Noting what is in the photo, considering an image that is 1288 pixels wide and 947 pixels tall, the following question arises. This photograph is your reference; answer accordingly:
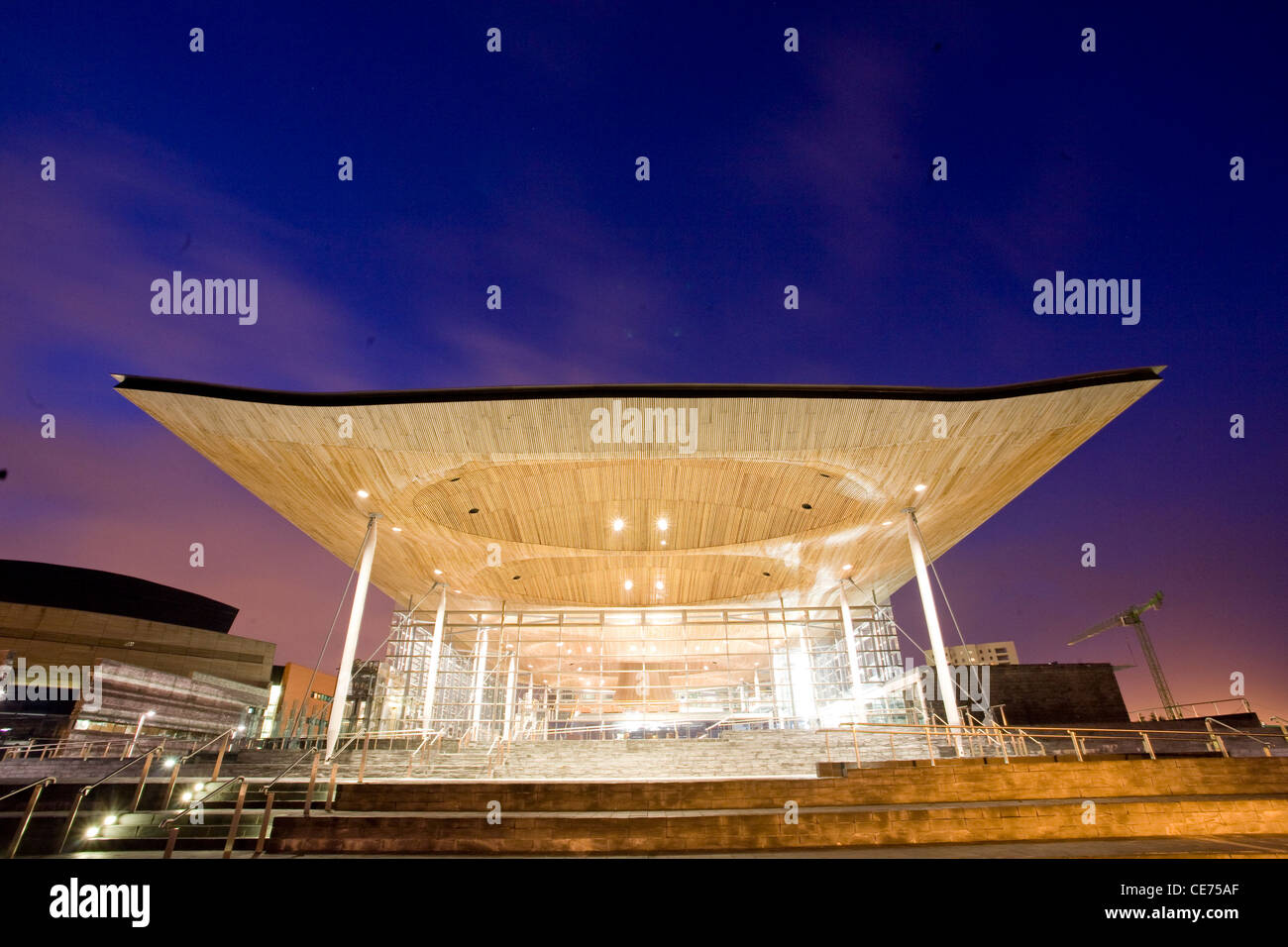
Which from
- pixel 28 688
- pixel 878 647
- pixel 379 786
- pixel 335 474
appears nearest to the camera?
pixel 379 786

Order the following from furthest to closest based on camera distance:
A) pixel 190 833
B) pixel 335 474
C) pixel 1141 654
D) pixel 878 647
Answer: pixel 1141 654, pixel 878 647, pixel 335 474, pixel 190 833

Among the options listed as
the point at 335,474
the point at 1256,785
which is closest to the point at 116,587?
the point at 335,474

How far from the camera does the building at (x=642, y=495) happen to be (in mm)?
13992

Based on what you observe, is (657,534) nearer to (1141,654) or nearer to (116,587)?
(116,587)

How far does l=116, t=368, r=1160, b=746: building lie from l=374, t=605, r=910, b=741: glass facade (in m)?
0.19

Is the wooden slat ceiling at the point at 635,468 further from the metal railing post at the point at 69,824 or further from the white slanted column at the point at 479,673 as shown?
the metal railing post at the point at 69,824

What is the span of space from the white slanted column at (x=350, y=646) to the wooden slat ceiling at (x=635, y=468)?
106cm

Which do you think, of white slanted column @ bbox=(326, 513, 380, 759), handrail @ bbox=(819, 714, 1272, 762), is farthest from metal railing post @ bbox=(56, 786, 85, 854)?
handrail @ bbox=(819, 714, 1272, 762)

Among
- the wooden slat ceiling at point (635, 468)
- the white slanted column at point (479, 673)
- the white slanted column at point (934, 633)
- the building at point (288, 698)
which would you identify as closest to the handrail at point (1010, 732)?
the white slanted column at point (934, 633)

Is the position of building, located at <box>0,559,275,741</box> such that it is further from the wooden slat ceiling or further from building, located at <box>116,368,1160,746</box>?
the wooden slat ceiling

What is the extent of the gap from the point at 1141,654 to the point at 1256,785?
100220mm

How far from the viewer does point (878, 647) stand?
2609 cm

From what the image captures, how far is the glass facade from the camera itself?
24219 millimetres
